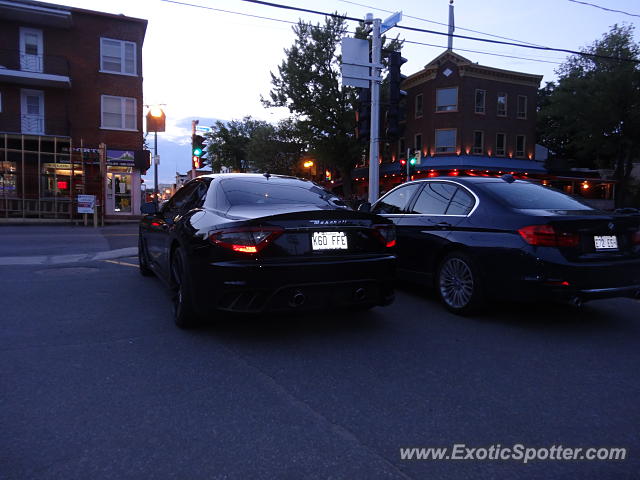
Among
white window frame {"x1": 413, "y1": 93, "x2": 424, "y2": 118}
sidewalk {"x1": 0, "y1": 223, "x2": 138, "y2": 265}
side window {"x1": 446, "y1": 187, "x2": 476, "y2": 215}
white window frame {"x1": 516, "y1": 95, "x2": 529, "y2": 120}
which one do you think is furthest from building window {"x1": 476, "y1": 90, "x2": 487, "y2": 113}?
side window {"x1": 446, "y1": 187, "x2": 476, "y2": 215}

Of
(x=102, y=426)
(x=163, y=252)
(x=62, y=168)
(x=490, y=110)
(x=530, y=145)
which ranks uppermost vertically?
(x=490, y=110)

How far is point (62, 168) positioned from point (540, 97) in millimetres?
43837

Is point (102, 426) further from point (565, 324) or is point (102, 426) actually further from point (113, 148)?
point (113, 148)

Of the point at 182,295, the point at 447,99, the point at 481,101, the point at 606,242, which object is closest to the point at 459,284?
the point at 606,242

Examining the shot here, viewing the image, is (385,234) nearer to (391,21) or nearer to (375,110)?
(375,110)

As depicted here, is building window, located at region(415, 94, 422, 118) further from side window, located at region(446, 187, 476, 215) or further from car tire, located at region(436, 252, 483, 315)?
car tire, located at region(436, 252, 483, 315)

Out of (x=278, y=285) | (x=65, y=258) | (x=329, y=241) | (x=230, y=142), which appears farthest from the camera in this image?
(x=230, y=142)

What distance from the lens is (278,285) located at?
380cm

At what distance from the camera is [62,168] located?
22891 mm

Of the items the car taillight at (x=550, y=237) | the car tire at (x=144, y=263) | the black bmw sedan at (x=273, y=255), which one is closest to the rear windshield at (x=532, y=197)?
the car taillight at (x=550, y=237)

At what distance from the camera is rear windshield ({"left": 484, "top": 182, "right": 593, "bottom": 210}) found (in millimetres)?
4859

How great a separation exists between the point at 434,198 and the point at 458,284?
122 cm

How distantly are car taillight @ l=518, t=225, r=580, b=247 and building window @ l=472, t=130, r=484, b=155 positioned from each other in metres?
31.5

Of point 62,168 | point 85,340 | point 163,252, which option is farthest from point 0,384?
point 62,168
